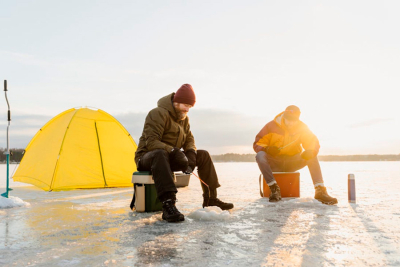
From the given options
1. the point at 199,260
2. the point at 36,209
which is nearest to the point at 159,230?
the point at 199,260

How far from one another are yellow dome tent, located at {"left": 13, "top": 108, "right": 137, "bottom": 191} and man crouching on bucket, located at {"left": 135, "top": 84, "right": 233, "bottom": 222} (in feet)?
10.3

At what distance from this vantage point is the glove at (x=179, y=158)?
3.38m

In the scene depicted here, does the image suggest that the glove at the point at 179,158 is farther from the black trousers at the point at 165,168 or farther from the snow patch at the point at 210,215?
the snow patch at the point at 210,215

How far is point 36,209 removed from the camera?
404 centimetres

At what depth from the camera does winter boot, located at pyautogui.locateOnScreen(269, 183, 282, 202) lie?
4453mm

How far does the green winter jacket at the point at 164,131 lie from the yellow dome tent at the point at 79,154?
312cm

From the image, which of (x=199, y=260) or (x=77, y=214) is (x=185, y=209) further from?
(x=199, y=260)

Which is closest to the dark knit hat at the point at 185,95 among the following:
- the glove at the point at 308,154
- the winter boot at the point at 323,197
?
the glove at the point at 308,154

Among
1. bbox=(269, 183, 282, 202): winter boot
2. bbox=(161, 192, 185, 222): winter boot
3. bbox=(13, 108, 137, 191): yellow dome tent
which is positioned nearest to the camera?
bbox=(161, 192, 185, 222): winter boot

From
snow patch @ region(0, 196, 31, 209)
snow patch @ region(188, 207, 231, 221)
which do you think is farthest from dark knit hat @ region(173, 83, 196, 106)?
snow patch @ region(0, 196, 31, 209)

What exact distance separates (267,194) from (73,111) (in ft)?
14.2

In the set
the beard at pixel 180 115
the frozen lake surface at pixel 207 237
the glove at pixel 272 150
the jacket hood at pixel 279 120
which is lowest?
the frozen lake surface at pixel 207 237

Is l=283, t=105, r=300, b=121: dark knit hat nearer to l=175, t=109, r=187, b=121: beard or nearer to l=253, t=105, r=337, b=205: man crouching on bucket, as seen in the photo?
l=253, t=105, r=337, b=205: man crouching on bucket

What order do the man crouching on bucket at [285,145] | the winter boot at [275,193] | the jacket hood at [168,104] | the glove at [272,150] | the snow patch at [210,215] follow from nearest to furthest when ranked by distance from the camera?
the snow patch at [210,215] → the jacket hood at [168,104] → the winter boot at [275,193] → the man crouching on bucket at [285,145] → the glove at [272,150]
